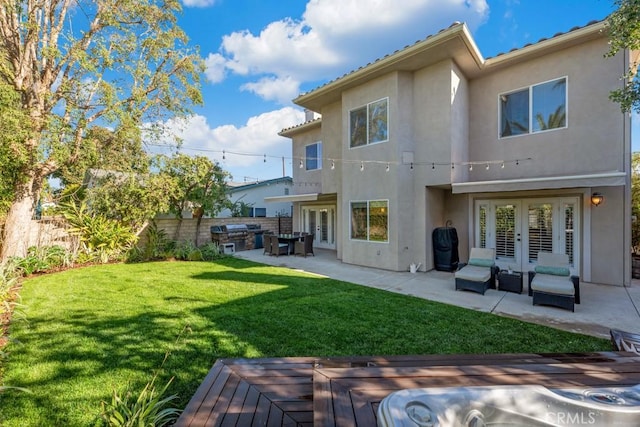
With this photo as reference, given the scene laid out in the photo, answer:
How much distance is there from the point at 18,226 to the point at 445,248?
606 inches

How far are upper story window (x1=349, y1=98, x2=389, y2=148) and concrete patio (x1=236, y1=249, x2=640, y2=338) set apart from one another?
16.9 feet

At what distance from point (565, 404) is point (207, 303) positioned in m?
6.47

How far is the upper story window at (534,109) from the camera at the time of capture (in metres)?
9.32

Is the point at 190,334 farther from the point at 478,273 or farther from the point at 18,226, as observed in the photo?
the point at 18,226

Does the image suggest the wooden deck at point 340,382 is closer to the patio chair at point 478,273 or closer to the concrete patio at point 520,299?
the concrete patio at point 520,299

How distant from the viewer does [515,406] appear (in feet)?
7.15

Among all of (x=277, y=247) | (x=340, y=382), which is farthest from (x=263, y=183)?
(x=340, y=382)

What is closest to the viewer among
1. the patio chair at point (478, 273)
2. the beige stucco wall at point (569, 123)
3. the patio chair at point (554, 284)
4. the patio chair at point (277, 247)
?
the patio chair at point (554, 284)

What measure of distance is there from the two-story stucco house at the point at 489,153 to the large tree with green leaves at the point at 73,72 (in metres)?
7.18

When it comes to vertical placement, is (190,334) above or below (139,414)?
below

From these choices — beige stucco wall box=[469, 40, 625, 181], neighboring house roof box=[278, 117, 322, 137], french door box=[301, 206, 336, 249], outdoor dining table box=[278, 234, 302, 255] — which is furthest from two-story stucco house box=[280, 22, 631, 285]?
french door box=[301, 206, 336, 249]

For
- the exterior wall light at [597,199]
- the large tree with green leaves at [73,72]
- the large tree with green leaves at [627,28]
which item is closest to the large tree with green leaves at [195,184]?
the large tree with green leaves at [73,72]

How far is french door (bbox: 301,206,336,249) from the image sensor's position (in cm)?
1675

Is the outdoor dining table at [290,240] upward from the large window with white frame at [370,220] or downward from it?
downward
